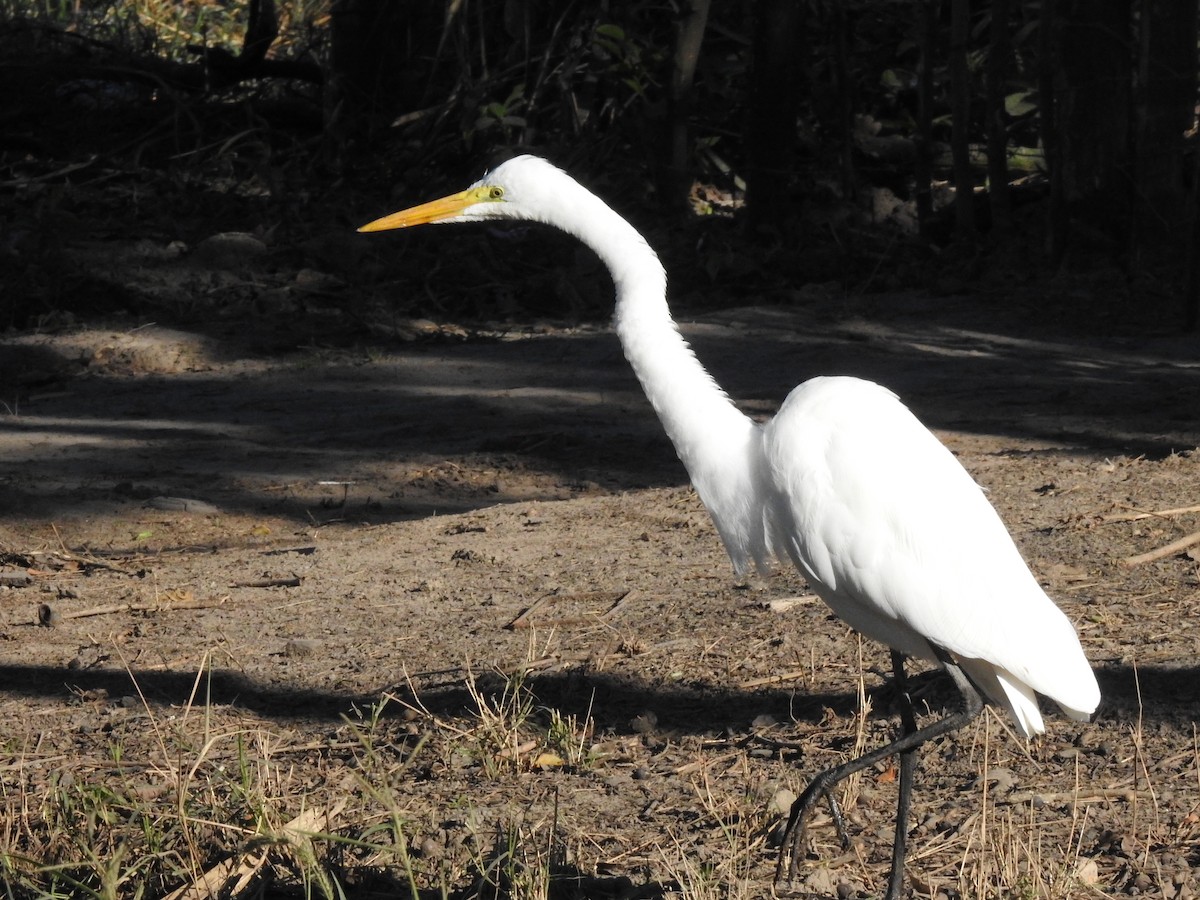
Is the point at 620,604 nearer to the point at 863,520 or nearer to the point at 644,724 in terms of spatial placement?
the point at 644,724

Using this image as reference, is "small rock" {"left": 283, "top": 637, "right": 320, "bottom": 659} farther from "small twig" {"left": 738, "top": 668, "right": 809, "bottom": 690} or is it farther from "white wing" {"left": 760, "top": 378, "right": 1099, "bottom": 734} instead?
"white wing" {"left": 760, "top": 378, "right": 1099, "bottom": 734}

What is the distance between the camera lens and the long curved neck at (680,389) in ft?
10.8

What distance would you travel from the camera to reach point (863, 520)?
3109 mm

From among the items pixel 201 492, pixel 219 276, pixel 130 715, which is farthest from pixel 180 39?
pixel 130 715

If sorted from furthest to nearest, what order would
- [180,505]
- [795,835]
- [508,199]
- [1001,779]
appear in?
[180,505] → [508,199] → [1001,779] → [795,835]

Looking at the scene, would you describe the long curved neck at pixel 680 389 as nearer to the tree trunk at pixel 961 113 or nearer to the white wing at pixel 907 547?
the white wing at pixel 907 547

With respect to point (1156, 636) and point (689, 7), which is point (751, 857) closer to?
point (1156, 636)

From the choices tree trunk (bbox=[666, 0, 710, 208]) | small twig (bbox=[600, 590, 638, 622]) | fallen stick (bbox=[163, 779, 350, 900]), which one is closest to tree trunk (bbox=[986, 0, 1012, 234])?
tree trunk (bbox=[666, 0, 710, 208])

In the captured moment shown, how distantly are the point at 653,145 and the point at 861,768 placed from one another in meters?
8.45

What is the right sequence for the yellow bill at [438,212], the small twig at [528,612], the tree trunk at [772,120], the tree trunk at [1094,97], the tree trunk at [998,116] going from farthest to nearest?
the tree trunk at [772,120] < the tree trunk at [998,116] < the tree trunk at [1094,97] < the small twig at [528,612] < the yellow bill at [438,212]

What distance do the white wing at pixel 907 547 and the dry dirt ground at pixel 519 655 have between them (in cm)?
11

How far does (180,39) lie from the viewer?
50.7 ft

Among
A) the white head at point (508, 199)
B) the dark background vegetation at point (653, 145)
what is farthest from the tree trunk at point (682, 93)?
the white head at point (508, 199)

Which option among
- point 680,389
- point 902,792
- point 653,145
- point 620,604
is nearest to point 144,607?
point 620,604
